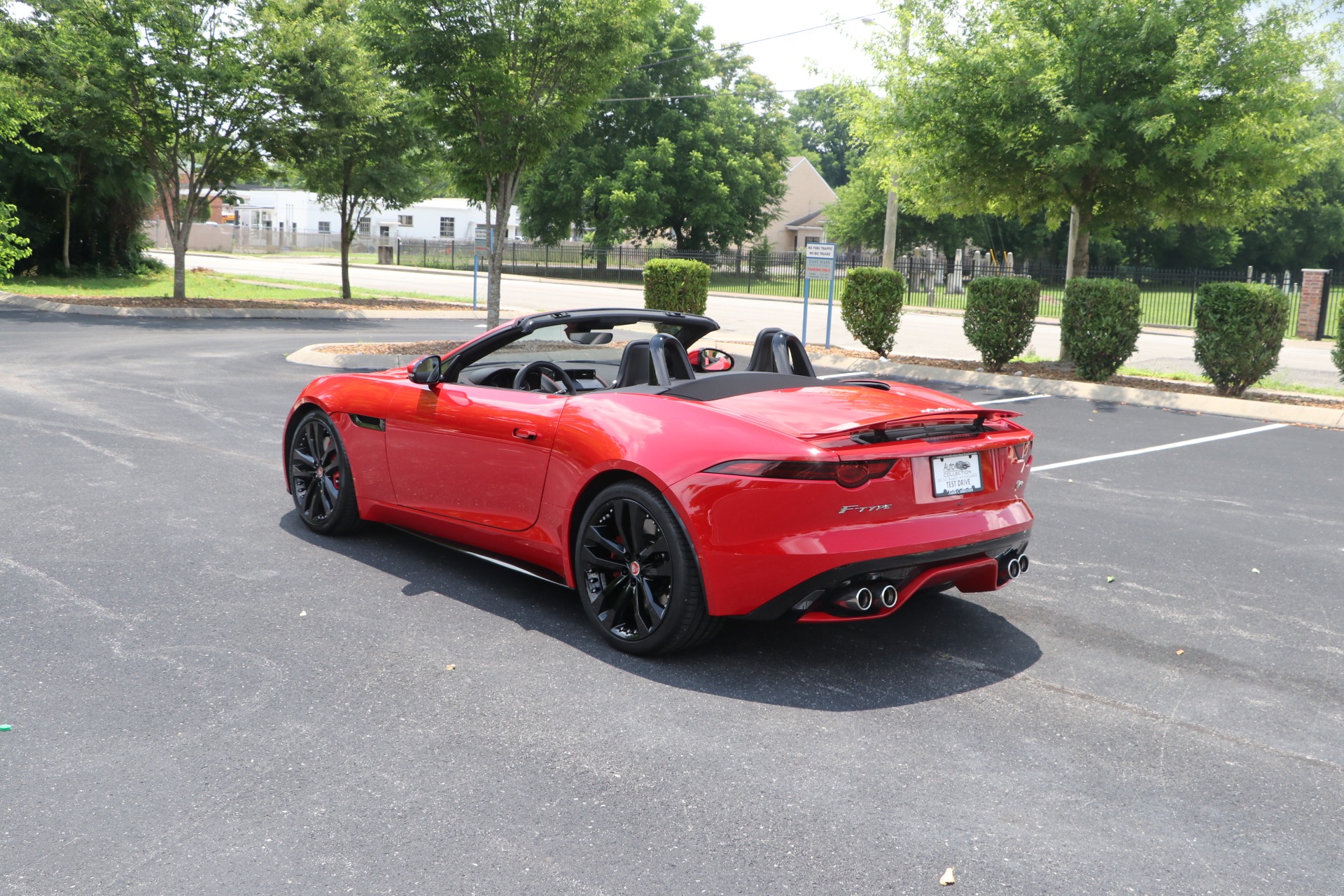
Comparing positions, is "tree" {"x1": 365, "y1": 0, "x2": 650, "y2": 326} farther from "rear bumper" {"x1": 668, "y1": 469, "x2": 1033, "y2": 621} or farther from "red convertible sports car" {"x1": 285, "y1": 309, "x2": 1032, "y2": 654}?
"rear bumper" {"x1": 668, "y1": 469, "x2": 1033, "y2": 621}

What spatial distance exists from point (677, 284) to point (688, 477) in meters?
15.5

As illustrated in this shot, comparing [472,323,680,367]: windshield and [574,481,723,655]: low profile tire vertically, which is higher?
[472,323,680,367]: windshield

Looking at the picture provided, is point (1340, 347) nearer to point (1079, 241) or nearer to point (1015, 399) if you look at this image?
point (1015, 399)

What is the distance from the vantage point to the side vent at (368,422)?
19.4 feet

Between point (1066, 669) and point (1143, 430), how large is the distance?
782cm

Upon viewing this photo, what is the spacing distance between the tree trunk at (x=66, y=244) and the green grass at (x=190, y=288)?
459mm

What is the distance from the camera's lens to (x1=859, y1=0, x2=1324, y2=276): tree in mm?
15031

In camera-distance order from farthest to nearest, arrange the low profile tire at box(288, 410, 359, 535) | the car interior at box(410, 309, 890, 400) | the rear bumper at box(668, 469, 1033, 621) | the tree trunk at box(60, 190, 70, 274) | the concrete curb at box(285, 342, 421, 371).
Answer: the tree trunk at box(60, 190, 70, 274) < the concrete curb at box(285, 342, 421, 371) < the low profile tire at box(288, 410, 359, 535) < the car interior at box(410, 309, 890, 400) < the rear bumper at box(668, 469, 1033, 621)

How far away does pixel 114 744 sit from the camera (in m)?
3.72

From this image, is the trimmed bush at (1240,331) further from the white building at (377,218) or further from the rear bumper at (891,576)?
the white building at (377,218)

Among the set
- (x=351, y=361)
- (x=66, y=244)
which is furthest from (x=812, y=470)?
(x=66, y=244)

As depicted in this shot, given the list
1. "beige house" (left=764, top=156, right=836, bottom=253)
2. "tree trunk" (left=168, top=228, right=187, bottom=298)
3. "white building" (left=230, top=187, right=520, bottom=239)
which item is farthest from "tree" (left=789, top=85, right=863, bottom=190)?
"tree trunk" (left=168, top=228, right=187, bottom=298)

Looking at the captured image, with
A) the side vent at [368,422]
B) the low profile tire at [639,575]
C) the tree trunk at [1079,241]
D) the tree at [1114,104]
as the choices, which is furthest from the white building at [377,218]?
the low profile tire at [639,575]

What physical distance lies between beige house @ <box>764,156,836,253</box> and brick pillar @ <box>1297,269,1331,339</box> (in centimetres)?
4411
